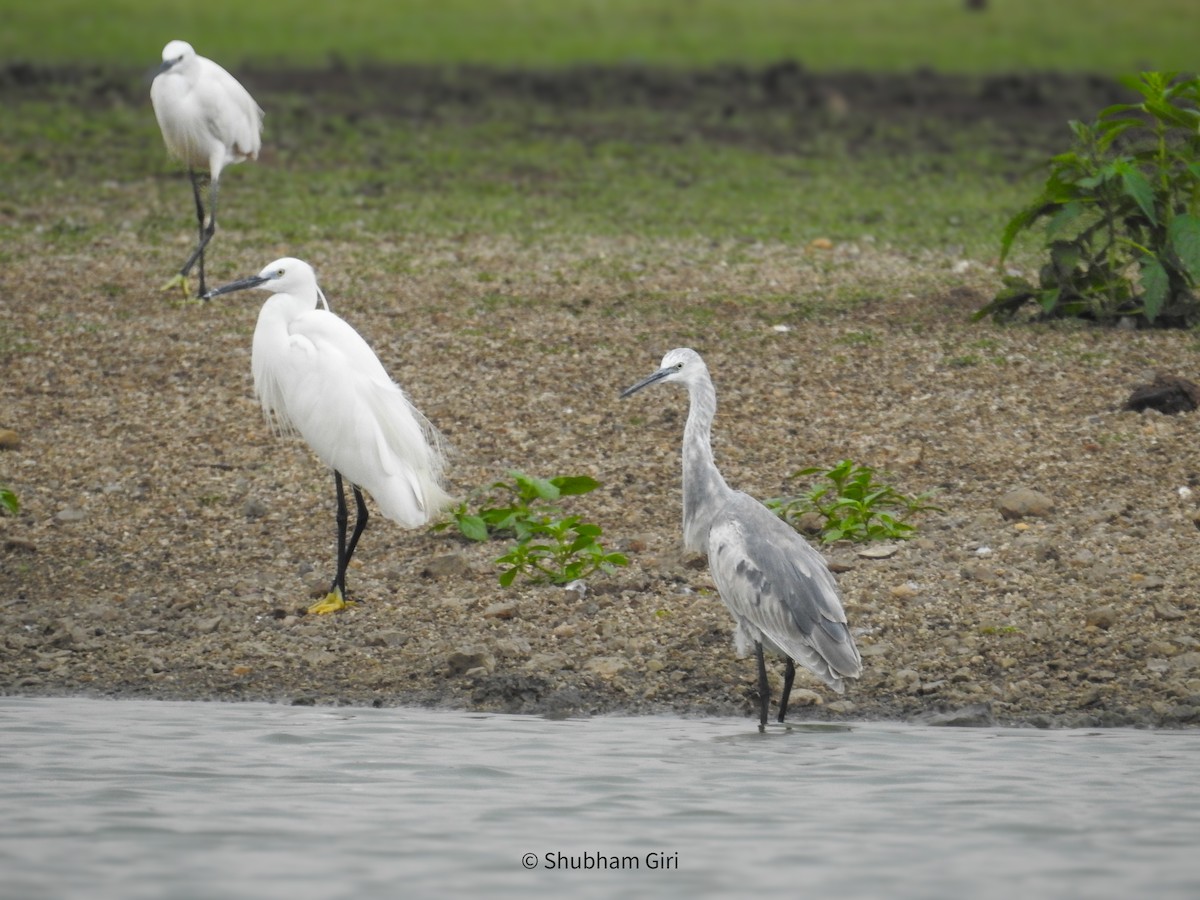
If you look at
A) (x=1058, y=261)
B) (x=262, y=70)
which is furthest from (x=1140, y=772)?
(x=262, y=70)

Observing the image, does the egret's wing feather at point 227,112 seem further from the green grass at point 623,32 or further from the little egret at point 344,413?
the green grass at point 623,32

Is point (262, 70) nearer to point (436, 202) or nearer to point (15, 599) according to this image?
point (436, 202)

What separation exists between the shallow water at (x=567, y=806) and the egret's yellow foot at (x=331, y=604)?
32.0 inches

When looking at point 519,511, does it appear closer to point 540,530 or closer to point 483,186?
point 540,530

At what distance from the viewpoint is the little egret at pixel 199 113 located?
12.1 m

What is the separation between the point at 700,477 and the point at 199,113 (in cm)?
599

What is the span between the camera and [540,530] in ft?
27.3

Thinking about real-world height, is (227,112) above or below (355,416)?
above

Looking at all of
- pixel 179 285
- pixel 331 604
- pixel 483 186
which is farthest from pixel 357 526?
pixel 483 186

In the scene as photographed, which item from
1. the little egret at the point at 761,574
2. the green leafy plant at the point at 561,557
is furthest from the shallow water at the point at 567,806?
the green leafy plant at the point at 561,557

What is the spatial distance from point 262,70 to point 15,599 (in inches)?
658

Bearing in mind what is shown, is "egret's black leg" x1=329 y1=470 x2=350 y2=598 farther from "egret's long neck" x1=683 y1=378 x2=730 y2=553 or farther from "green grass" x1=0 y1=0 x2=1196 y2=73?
"green grass" x1=0 y1=0 x2=1196 y2=73

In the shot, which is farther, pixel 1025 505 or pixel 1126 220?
pixel 1126 220

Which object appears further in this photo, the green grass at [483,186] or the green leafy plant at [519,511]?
the green grass at [483,186]
